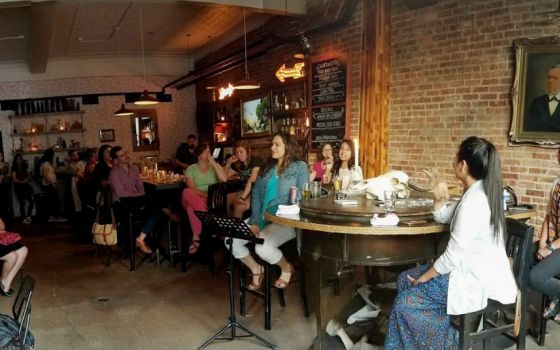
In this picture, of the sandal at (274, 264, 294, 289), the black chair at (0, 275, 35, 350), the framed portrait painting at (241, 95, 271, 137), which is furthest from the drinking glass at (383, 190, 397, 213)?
the framed portrait painting at (241, 95, 271, 137)

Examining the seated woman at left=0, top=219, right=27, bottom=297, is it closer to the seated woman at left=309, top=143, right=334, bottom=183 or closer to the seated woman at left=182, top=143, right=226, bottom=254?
the seated woman at left=182, top=143, right=226, bottom=254

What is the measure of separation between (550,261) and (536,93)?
170cm

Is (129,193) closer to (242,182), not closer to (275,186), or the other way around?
(242,182)

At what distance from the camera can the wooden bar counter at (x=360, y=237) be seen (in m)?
3.05

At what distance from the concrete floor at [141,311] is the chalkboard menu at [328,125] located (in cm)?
264

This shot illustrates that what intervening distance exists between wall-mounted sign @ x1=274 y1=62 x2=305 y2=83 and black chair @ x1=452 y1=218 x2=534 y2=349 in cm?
513

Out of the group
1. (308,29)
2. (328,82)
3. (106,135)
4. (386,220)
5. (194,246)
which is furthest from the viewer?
(106,135)

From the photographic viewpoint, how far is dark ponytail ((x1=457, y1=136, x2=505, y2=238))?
108 inches

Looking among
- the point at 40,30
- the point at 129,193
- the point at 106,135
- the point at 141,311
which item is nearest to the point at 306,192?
the point at 141,311

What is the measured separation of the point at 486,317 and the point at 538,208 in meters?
1.90

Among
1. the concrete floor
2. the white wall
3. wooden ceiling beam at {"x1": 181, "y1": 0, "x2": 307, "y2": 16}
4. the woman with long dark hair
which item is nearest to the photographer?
the concrete floor

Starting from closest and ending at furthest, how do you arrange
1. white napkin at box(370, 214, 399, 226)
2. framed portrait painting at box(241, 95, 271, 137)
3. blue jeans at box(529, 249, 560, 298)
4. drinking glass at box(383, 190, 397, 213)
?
white napkin at box(370, 214, 399, 226)
drinking glass at box(383, 190, 397, 213)
blue jeans at box(529, 249, 560, 298)
framed portrait painting at box(241, 95, 271, 137)

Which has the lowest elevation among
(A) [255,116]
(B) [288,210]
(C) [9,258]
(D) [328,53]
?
(C) [9,258]

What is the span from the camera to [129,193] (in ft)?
21.7
